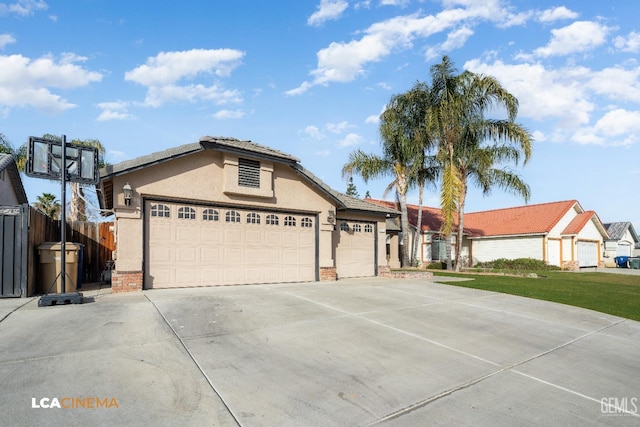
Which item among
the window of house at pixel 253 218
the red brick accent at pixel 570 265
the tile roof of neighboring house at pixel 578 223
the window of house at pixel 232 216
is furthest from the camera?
the tile roof of neighboring house at pixel 578 223

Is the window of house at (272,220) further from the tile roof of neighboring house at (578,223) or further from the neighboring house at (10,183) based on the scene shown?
the tile roof of neighboring house at (578,223)

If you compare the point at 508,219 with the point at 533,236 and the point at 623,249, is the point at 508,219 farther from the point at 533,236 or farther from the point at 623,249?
the point at 623,249

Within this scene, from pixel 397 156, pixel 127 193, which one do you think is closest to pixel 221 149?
pixel 127 193

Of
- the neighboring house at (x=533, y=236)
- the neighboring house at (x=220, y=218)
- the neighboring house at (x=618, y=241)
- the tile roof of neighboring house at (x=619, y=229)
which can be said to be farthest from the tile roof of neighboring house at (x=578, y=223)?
the neighboring house at (x=220, y=218)

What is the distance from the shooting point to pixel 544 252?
2545cm

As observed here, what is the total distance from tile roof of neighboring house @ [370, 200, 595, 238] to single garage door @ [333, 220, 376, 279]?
12.7 metres

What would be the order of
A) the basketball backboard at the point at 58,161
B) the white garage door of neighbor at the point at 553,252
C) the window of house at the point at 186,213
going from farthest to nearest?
the white garage door of neighbor at the point at 553,252 < the window of house at the point at 186,213 < the basketball backboard at the point at 58,161

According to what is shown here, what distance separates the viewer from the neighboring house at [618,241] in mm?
33531

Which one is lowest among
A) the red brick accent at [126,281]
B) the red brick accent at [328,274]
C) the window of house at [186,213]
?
the red brick accent at [328,274]

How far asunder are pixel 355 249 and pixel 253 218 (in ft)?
16.8

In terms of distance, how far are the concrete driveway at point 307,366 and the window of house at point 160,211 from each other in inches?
A: 120

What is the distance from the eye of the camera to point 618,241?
34.4 meters

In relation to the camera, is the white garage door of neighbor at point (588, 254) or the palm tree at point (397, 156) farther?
the white garage door of neighbor at point (588, 254)

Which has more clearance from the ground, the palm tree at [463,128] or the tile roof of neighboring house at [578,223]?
the palm tree at [463,128]
